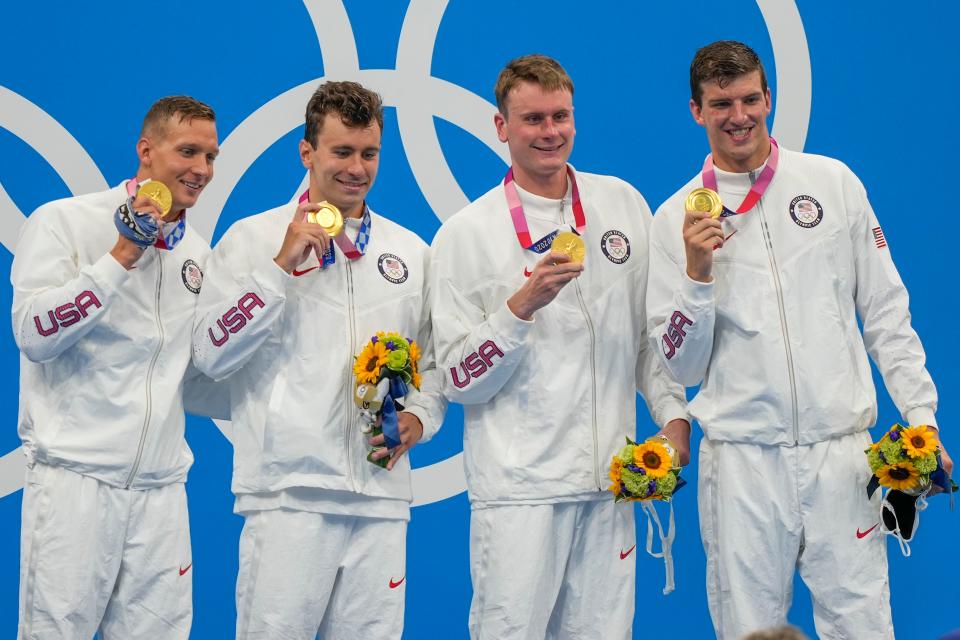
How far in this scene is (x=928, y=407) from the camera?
4223mm

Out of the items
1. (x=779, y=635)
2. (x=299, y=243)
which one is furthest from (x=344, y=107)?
(x=779, y=635)

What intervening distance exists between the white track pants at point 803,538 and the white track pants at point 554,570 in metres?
0.37

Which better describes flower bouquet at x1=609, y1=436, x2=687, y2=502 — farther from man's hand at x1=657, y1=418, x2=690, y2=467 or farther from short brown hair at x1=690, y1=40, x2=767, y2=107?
short brown hair at x1=690, y1=40, x2=767, y2=107

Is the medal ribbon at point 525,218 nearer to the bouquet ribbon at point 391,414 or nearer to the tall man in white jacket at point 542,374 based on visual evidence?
the tall man in white jacket at point 542,374

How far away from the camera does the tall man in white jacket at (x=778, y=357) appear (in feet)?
13.6

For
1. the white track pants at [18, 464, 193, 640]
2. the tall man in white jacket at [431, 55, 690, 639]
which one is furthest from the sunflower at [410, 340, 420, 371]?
the white track pants at [18, 464, 193, 640]

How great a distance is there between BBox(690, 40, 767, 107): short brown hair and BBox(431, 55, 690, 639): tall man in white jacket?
0.48 metres

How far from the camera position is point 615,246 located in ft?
14.7

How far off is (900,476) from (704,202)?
1134 millimetres

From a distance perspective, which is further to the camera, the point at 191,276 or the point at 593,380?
the point at 191,276

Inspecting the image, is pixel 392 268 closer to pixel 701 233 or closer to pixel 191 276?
pixel 191 276

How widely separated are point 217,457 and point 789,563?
128 inches

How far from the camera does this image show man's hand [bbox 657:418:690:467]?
14.5 feet

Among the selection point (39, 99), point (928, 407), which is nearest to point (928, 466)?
point (928, 407)
